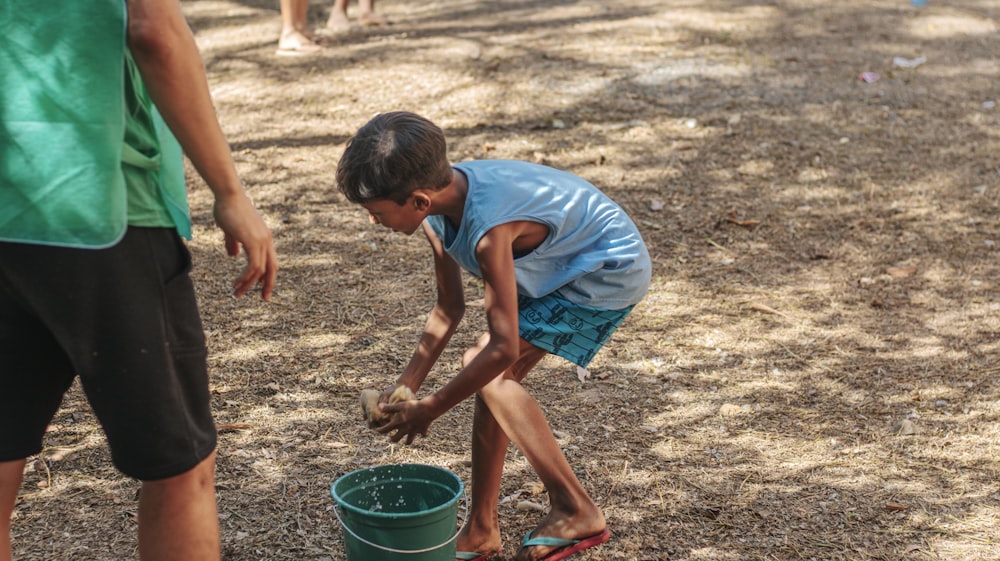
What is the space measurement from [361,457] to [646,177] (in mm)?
3085

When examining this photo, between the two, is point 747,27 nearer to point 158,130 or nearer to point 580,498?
point 580,498

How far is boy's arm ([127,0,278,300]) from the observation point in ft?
5.12

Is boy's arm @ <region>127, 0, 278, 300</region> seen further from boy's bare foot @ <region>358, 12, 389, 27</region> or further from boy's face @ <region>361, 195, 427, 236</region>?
boy's bare foot @ <region>358, 12, 389, 27</region>

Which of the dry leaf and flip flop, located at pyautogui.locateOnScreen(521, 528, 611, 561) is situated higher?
flip flop, located at pyautogui.locateOnScreen(521, 528, 611, 561)

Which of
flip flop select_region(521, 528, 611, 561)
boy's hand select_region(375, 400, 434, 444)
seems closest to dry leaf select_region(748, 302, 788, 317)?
flip flop select_region(521, 528, 611, 561)

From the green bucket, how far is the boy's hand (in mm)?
172

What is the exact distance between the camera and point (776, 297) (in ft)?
15.5

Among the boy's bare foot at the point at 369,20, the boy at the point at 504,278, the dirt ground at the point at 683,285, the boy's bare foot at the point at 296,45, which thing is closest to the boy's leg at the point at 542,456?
the boy at the point at 504,278

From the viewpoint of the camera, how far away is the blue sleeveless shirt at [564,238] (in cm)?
258

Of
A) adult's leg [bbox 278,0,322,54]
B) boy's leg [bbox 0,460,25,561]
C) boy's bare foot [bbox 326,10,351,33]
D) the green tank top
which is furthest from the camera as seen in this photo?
boy's bare foot [bbox 326,10,351,33]

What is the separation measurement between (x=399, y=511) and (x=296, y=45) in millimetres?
5604

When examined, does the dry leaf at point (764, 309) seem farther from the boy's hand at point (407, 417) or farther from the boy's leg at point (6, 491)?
the boy's leg at point (6, 491)

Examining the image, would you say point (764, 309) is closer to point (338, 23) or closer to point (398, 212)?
point (398, 212)

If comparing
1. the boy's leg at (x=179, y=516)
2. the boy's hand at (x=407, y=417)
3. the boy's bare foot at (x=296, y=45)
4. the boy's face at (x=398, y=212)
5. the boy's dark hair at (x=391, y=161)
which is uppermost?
the boy's dark hair at (x=391, y=161)
